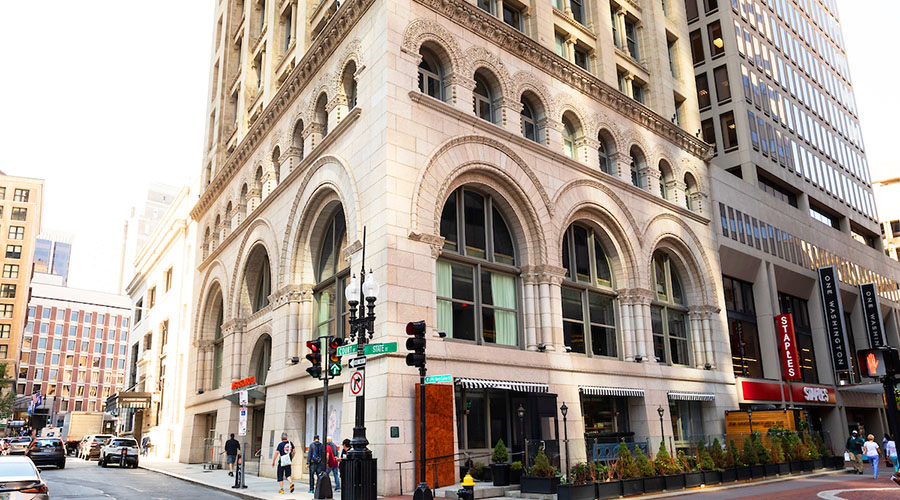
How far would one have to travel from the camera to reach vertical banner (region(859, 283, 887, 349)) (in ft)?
171

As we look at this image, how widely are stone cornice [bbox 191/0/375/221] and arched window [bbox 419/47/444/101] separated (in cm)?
298

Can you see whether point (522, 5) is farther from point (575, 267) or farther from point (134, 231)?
point (134, 231)

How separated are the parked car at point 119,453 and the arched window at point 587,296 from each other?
2528 cm

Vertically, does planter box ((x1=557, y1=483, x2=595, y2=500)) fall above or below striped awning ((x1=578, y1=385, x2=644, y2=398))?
below

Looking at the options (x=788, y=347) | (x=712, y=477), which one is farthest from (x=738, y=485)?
(x=788, y=347)

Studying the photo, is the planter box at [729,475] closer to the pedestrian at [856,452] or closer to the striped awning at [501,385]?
the striped awning at [501,385]

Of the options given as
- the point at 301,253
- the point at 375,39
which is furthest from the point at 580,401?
the point at 375,39

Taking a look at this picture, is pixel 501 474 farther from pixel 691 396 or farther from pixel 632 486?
pixel 691 396

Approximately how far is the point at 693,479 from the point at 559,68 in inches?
735

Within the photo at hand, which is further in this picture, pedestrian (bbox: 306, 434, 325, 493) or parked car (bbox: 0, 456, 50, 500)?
pedestrian (bbox: 306, 434, 325, 493)

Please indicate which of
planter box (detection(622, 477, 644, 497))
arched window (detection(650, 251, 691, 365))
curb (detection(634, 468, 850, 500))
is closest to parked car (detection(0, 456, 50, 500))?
planter box (detection(622, 477, 644, 497))

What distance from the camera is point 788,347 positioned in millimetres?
40906

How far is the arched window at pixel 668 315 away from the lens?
33250 mm

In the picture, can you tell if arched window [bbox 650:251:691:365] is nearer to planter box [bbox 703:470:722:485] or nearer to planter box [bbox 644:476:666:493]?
planter box [bbox 703:470:722:485]
